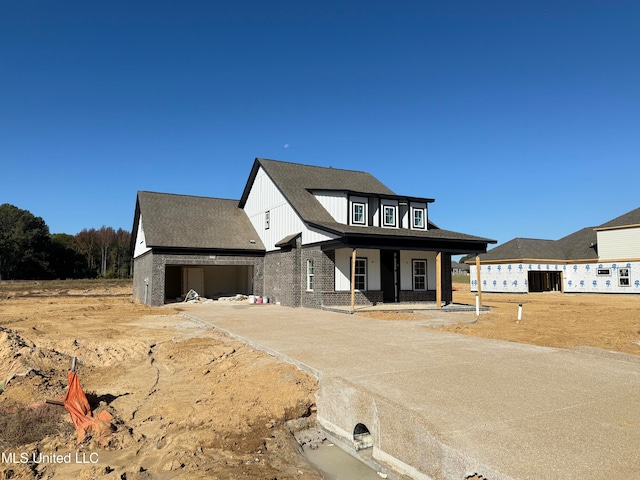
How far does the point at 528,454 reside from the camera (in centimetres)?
373

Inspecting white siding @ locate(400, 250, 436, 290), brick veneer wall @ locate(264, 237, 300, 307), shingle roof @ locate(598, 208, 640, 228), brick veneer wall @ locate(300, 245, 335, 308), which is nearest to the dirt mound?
brick veneer wall @ locate(300, 245, 335, 308)

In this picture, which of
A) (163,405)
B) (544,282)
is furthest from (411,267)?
(544,282)

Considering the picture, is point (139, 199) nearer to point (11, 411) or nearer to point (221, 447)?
point (11, 411)

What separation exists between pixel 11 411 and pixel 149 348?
4417 mm

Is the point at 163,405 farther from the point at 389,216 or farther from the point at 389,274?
the point at 389,216

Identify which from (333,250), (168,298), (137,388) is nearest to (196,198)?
(168,298)

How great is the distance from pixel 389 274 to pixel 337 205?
4.56m

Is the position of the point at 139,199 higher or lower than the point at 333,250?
higher

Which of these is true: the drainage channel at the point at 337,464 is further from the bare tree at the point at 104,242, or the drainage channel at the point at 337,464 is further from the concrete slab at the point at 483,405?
the bare tree at the point at 104,242

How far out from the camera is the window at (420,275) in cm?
2223

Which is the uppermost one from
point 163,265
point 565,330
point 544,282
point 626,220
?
point 626,220

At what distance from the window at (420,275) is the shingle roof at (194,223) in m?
9.31

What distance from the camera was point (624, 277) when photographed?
34812 mm

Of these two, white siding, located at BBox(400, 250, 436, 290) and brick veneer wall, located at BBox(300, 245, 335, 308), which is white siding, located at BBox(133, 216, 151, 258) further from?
white siding, located at BBox(400, 250, 436, 290)
